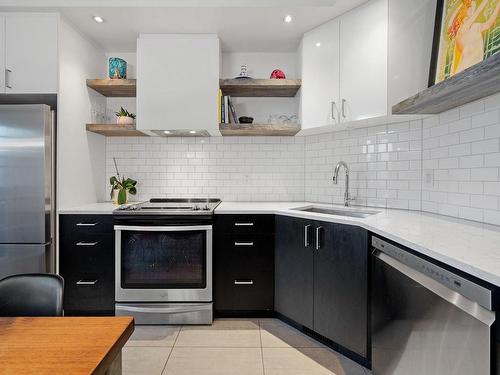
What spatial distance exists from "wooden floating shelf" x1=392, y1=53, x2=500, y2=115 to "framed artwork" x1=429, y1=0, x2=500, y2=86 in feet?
0.47

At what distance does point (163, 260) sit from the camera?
2350mm

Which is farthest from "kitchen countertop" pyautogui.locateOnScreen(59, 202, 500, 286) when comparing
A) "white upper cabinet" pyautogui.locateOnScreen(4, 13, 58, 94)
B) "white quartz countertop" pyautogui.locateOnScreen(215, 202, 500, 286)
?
"white upper cabinet" pyautogui.locateOnScreen(4, 13, 58, 94)

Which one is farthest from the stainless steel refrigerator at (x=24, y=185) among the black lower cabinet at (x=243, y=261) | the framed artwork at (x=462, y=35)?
the framed artwork at (x=462, y=35)

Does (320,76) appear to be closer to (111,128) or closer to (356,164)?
(356,164)

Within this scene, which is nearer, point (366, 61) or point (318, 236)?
point (318, 236)

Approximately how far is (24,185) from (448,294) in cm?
264

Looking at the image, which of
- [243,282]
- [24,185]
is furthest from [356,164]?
[24,185]

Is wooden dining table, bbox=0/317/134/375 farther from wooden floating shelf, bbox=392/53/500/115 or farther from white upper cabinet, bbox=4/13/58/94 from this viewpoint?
white upper cabinet, bbox=4/13/58/94

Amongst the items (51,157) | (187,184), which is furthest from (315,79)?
(51,157)

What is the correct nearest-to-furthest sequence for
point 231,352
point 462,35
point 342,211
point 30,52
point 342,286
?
point 462,35 < point 342,286 < point 231,352 < point 30,52 < point 342,211

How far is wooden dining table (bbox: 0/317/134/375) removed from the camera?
0.66 metres

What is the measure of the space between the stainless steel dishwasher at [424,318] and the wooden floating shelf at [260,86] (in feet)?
5.42

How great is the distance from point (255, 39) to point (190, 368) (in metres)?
2.71

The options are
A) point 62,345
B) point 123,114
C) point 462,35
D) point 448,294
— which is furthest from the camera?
point 123,114
